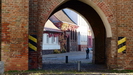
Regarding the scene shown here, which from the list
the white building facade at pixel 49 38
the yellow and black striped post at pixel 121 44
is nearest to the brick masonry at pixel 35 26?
the yellow and black striped post at pixel 121 44

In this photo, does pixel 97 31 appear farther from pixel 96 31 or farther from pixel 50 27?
pixel 50 27

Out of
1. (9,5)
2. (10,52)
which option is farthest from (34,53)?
(9,5)

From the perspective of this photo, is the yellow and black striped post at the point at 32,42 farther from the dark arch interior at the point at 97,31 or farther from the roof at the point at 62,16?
the roof at the point at 62,16

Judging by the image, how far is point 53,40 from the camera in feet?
122

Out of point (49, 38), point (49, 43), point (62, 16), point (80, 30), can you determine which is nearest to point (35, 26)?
point (49, 43)

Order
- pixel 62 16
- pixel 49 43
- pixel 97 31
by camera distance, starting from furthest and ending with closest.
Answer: pixel 62 16
pixel 49 43
pixel 97 31

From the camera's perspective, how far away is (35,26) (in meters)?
11.6

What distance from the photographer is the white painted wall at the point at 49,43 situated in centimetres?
3441

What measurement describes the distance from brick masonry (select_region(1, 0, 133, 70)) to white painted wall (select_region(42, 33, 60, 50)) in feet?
72.4

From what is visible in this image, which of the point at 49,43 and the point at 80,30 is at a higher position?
the point at 80,30

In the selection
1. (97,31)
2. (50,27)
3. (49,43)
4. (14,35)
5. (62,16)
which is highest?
(62,16)

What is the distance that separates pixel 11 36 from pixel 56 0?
9.14ft

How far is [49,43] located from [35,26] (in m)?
24.1

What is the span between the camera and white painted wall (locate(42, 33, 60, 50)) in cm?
3441
